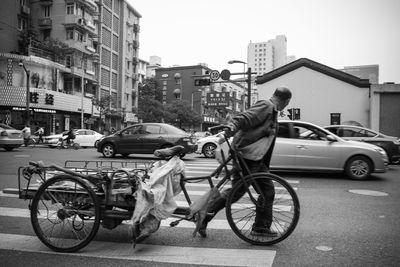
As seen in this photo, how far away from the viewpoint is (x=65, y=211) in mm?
3934

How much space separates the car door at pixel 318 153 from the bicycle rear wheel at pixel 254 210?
607 cm

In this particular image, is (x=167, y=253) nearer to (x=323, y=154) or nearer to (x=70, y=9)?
(x=323, y=154)

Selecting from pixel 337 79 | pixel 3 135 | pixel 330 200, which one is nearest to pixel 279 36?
pixel 337 79

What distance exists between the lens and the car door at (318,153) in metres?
9.88

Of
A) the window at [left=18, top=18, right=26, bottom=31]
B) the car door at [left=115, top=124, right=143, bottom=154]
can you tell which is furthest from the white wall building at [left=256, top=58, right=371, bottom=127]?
the window at [left=18, top=18, right=26, bottom=31]

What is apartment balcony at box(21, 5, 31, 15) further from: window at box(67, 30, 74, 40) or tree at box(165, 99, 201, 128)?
tree at box(165, 99, 201, 128)

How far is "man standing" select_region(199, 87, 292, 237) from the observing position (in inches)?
158

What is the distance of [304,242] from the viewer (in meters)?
4.06

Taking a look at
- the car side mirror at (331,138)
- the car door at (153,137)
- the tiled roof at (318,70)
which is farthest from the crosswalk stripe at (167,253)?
the tiled roof at (318,70)

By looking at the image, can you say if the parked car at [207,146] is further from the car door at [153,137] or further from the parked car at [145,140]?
the car door at [153,137]

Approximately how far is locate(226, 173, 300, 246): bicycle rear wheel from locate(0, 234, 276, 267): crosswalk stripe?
255mm

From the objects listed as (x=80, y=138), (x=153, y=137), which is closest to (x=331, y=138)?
(x=153, y=137)

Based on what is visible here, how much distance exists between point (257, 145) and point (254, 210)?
0.79 meters

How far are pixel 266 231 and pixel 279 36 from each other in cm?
6856
